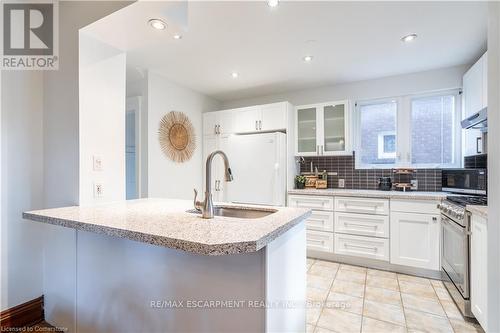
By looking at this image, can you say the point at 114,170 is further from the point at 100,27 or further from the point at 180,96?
the point at 180,96

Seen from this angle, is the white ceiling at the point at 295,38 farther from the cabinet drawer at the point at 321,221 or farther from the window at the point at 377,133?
the cabinet drawer at the point at 321,221

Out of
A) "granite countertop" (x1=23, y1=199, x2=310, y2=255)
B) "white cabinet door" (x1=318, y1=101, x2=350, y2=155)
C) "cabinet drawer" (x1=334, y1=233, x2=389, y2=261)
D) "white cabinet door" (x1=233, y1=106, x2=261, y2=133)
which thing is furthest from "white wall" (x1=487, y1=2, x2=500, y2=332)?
"white cabinet door" (x1=233, y1=106, x2=261, y2=133)

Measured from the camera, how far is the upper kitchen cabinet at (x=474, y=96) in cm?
223

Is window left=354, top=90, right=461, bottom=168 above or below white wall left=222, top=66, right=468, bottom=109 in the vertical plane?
below

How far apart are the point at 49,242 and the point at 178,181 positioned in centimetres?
169

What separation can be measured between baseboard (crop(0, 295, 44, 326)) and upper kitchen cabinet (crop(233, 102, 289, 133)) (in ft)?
9.18

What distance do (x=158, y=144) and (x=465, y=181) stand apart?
3404 millimetres

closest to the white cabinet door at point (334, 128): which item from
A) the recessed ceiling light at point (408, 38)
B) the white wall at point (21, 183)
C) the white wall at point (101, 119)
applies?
the recessed ceiling light at point (408, 38)

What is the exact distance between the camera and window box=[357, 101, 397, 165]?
3.28 meters

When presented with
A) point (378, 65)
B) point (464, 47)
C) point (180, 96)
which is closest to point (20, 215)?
point (180, 96)

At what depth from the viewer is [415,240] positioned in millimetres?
2637

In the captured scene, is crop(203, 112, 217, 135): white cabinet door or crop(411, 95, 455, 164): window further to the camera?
crop(203, 112, 217, 135): white cabinet door

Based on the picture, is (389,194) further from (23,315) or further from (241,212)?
(23,315)

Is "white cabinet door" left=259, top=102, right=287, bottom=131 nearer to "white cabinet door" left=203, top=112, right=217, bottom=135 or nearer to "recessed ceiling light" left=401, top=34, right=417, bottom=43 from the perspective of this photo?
"white cabinet door" left=203, top=112, right=217, bottom=135
